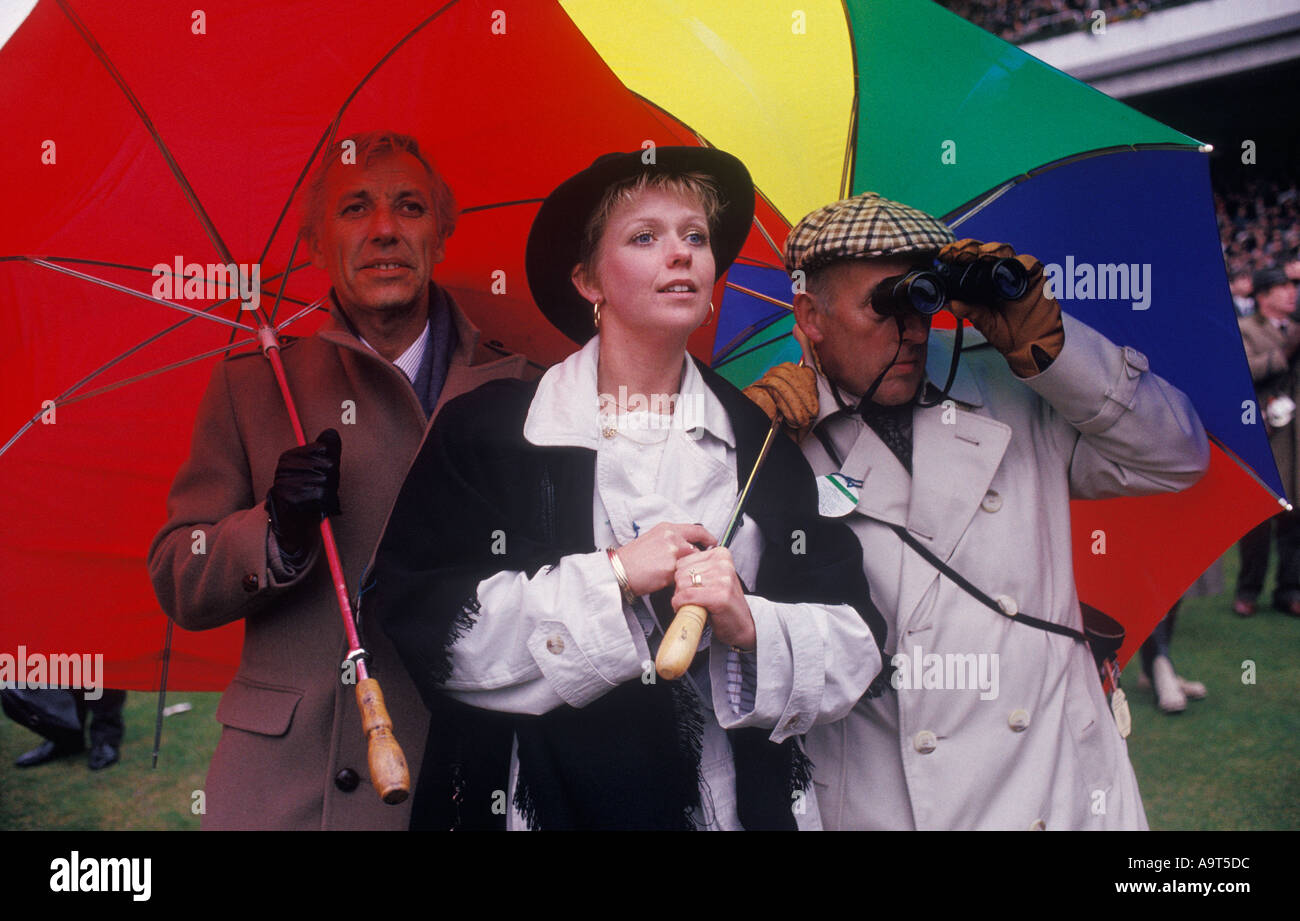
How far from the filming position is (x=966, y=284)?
1.99 metres

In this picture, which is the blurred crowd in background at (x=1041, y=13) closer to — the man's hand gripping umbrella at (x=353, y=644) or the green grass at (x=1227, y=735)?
the green grass at (x=1227, y=735)

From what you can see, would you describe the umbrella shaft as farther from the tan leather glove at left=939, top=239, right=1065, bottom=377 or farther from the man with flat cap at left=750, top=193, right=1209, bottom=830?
the tan leather glove at left=939, top=239, right=1065, bottom=377

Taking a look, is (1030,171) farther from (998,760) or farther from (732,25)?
(998,760)

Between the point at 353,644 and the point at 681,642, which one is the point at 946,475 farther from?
the point at 353,644

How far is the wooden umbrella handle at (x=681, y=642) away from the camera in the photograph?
1.59 metres

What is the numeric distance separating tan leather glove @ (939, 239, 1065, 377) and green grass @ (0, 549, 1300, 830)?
8.84ft

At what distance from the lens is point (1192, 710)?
5156 mm

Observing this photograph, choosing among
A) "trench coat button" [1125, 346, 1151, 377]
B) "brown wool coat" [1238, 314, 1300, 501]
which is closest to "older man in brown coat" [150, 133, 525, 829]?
"trench coat button" [1125, 346, 1151, 377]

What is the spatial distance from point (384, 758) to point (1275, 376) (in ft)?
18.3

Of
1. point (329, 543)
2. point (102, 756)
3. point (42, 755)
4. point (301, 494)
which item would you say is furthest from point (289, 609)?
point (42, 755)

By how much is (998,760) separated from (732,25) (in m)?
1.61

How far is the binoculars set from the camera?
1964mm

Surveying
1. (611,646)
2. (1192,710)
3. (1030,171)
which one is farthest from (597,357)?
(1192,710)
